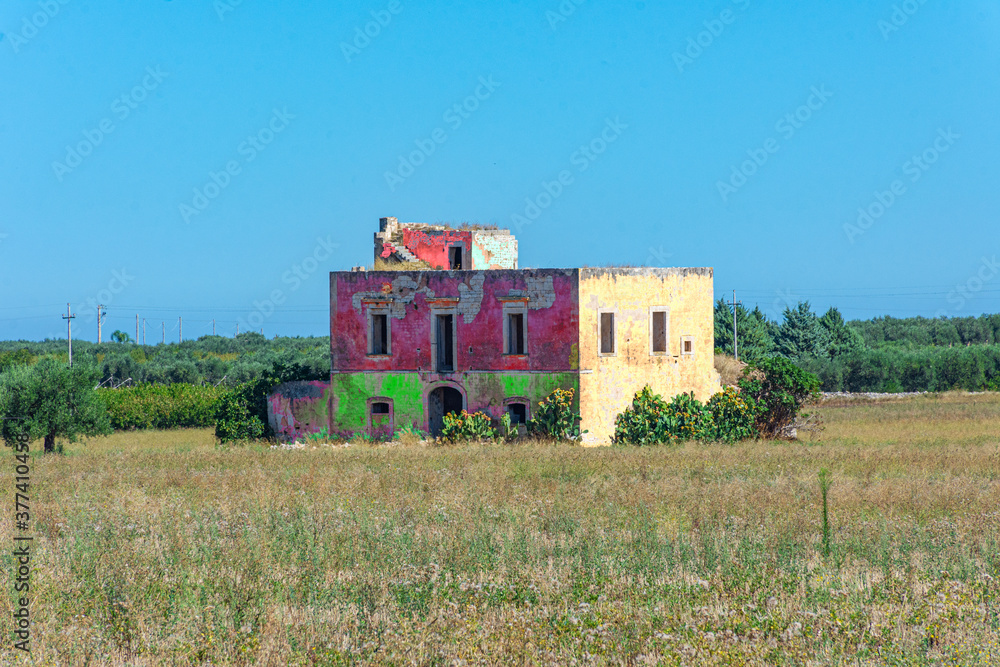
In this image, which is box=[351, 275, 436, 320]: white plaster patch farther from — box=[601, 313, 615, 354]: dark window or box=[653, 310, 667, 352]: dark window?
box=[653, 310, 667, 352]: dark window

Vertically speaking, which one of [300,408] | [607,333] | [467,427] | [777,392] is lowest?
[467,427]

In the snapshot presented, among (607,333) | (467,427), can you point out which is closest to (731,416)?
(607,333)

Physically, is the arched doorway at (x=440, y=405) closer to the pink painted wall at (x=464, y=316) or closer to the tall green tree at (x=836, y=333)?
the pink painted wall at (x=464, y=316)

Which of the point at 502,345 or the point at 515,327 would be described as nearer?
the point at 502,345

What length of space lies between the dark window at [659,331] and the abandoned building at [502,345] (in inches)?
1.2

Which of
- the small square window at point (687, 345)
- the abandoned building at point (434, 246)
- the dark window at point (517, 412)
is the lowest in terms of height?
the dark window at point (517, 412)

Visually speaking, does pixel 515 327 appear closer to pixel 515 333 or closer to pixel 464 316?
pixel 515 333

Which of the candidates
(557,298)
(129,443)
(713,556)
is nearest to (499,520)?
(713,556)

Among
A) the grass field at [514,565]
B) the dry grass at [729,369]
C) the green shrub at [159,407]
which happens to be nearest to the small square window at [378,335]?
the grass field at [514,565]

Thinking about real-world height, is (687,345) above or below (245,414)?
above

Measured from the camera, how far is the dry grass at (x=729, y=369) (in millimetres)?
29456

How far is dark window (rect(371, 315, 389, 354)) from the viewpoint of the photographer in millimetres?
28875

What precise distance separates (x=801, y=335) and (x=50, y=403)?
158 ft

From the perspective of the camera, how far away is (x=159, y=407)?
41.6 m
